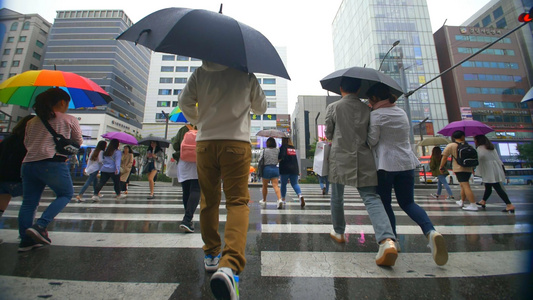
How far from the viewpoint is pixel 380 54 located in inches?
1889

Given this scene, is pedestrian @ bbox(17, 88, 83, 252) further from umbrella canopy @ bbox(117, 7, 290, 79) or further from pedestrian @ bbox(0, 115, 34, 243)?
umbrella canopy @ bbox(117, 7, 290, 79)

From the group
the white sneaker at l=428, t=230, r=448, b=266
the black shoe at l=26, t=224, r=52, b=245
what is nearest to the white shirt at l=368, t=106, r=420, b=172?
the white sneaker at l=428, t=230, r=448, b=266

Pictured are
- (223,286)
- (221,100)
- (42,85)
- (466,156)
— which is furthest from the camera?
(466,156)

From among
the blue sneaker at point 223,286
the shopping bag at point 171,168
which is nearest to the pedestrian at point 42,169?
the shopping bag at point 171,168

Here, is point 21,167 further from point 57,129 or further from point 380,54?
point 380,54

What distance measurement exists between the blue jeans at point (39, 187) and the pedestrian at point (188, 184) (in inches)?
53.1

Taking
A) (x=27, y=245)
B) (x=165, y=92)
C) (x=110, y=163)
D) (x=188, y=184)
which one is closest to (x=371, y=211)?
(x=188, y=184)

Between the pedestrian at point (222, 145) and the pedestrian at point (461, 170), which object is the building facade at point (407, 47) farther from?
the pedestrian at point (222, 145)

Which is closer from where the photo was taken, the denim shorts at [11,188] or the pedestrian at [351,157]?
the pedestrian at [351,157]

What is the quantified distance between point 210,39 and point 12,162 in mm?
2982

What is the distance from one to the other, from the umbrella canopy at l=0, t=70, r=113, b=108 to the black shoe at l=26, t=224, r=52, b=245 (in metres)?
1.76

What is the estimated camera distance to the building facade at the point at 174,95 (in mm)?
53963

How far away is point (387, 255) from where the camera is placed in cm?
201

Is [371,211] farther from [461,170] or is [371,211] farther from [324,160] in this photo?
[461,170]
